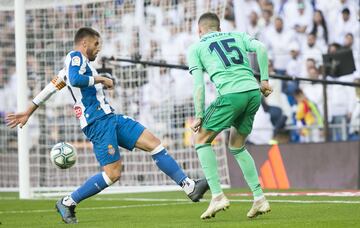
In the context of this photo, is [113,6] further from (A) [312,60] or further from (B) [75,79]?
(B) [75,79]

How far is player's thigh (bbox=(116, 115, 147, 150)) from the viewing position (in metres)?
9.55

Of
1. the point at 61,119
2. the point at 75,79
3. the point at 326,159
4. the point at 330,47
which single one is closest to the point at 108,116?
the point at 75,79

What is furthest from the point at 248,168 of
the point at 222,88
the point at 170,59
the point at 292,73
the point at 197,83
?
the point at 292,73

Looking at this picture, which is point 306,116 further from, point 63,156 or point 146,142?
point 146,142

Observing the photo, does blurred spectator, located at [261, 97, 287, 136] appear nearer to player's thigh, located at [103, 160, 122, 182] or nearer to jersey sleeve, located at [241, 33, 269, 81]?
player's thigh, located at [103, 160, 122, 182]

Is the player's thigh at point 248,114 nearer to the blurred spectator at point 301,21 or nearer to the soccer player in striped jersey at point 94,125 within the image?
the soccer player in striped jersey at point 94,125

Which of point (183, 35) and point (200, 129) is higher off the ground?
point (183, 35)

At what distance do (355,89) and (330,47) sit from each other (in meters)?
1.77

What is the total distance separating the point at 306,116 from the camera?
1817 centimetres

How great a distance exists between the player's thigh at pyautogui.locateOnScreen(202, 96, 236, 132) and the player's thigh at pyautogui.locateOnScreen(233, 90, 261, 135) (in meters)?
0.20

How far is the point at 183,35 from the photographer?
17328 mm

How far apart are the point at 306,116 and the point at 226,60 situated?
31.8 feet

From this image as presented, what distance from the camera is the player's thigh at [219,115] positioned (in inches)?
340

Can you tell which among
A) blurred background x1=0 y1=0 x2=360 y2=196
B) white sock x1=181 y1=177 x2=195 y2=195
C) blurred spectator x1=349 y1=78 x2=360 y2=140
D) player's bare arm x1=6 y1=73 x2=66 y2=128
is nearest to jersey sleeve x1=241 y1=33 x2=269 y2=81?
white sock x1=181 y1=177 x2=195 y2=195
